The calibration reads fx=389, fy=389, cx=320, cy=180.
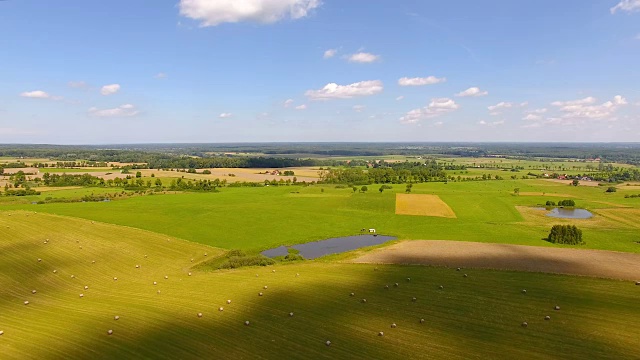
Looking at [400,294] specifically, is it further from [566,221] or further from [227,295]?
[566,221]

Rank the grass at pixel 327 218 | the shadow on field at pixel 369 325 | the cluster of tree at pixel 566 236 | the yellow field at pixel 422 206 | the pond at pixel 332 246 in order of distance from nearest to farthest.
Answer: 1. the shadow on field at pixel 369 325
2. the pond at pixel 332 246
3. the cluster of tree at pixel 566 236
4. the grass at pixel 327 218
5. the yellow field at pixel 422 206

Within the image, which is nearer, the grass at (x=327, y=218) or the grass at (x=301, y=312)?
the grass at (x=301, y=312)

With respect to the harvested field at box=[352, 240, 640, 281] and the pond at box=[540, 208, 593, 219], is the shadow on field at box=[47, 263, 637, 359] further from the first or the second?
the pond at box=[540, 208, 593, 219]

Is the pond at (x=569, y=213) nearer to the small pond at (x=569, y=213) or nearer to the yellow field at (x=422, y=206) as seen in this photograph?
the small pond at (x=569, y=213)

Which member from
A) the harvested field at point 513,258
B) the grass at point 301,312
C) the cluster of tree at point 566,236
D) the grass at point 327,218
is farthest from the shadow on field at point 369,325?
the grass at point 327,218

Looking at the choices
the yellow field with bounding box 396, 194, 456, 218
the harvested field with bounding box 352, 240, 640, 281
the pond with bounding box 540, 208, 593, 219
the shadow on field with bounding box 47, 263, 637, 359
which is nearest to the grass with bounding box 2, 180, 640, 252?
the yellow field with bounding box 396, 194, 456, 218

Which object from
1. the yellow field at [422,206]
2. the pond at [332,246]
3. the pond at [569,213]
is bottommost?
the pond at [332,246]

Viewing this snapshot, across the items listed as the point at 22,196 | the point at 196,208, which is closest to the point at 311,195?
the point at 196,208
